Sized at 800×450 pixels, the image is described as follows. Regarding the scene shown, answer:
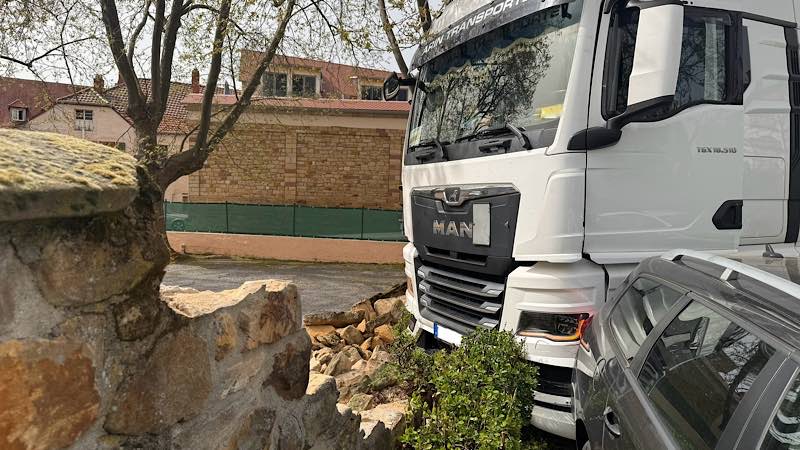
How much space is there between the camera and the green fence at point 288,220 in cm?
1662

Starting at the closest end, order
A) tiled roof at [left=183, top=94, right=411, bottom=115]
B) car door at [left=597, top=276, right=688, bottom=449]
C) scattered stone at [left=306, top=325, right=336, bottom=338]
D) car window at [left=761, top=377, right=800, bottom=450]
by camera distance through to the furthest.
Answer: car window at [left=761, top=377, right=800, bottom=450] → car door at [left=597, top=276, right=688, bottom=449] → scattered stone at [left=306, top=325, right=336, bottom=338] → tiled roof at [left=183, top=94, right=411, bottom=115]

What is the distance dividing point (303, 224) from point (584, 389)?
48.0 ft

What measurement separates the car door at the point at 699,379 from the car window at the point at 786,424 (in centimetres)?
10

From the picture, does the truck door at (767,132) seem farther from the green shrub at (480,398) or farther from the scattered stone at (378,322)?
the scattered stone at (378,322)

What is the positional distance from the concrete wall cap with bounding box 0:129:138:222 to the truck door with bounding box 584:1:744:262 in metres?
2.91

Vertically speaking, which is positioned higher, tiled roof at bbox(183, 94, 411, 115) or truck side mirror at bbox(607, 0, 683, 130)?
tiled roof at bbox(183, 94, 411, 115)

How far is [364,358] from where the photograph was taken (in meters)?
6.59

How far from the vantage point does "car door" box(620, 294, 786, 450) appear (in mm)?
1803

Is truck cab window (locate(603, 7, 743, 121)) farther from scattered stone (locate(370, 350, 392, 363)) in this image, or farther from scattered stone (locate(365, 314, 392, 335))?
scattered stone (locate(365, 314, 392, 335))

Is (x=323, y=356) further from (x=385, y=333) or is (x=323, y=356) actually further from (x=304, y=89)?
(x=304, y=89)

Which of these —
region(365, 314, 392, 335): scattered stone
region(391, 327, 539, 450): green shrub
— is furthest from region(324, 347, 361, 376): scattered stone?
region(391, 327, 539, 450): green shrub

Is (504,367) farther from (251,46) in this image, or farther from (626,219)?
(251,46)

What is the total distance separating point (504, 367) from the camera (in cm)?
359

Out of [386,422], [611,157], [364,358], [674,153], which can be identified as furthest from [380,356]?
[674,153]
